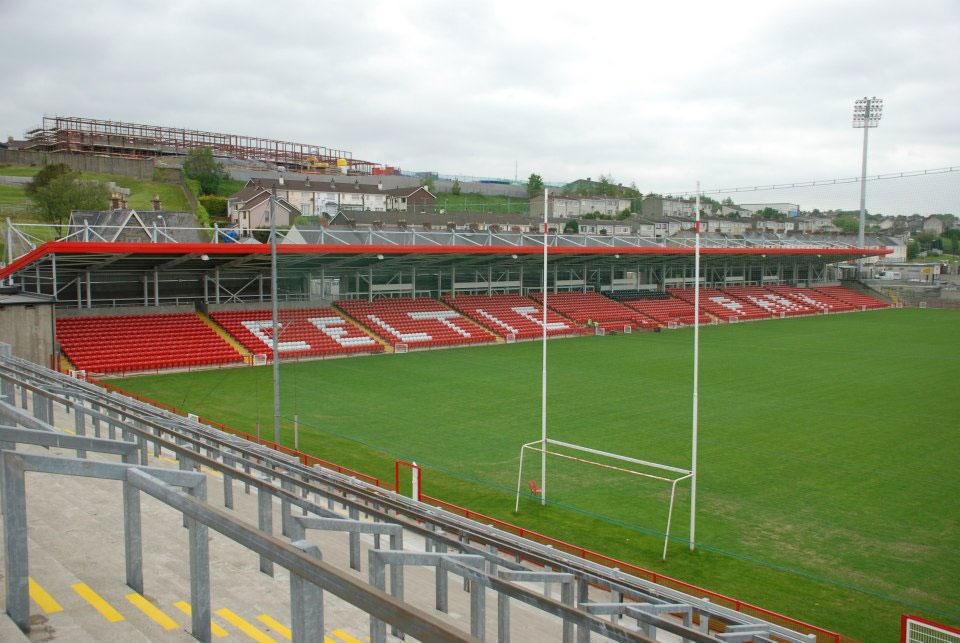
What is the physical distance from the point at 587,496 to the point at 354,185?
97.0m

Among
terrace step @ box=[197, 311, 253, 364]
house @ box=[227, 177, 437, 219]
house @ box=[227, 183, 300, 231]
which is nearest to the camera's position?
terrace step @ box=[197, 311, 253, 364]

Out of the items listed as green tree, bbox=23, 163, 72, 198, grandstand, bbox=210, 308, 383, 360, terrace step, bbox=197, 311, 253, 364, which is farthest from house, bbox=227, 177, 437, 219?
terrace step, bbox=197, 311, 253, 364

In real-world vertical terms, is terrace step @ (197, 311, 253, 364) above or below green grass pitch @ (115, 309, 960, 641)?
above

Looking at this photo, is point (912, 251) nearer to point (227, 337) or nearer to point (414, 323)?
point (414, 323)

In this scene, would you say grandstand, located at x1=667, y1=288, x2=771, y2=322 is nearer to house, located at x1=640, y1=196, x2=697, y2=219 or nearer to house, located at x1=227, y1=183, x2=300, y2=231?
house, located at x1=227, y1=183, x2=300, y2=231

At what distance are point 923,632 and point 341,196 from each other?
95377 millimetres

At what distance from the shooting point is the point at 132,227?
34562 millimetres

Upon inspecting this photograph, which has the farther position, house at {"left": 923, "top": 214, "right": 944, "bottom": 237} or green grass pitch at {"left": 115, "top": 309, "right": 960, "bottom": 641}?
house at {"left": 923, "top": 214, "right": 944, "bottom": 237}

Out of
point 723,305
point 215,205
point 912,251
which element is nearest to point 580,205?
point 912,251

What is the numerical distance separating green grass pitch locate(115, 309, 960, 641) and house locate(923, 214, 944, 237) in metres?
111

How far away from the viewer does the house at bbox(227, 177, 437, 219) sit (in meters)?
91.6

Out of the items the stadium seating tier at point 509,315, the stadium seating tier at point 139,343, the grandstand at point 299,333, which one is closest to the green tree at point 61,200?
the grandstand at point 299,333

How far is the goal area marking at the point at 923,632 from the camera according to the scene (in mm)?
10516

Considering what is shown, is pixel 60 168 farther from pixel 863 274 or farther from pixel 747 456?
pixel 863 274
